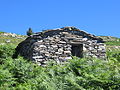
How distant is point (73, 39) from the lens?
13.4 meters

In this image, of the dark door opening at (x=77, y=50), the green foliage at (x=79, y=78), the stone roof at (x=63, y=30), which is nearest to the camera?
the green foliage at (x=79, y=78)

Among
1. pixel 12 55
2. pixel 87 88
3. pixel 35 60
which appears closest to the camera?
pixel 87 88

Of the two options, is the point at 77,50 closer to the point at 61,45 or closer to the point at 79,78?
the point at 61,45

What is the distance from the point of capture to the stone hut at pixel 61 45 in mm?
12531

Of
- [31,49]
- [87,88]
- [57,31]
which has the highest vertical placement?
[57,31]

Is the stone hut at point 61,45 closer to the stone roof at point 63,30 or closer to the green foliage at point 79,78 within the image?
the stone roof at point 63,30

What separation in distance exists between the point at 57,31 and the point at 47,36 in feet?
2.12

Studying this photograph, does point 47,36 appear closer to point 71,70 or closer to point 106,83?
point 71,70

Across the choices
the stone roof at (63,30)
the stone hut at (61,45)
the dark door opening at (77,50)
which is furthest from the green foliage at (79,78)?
the dark door opening at (77,50)

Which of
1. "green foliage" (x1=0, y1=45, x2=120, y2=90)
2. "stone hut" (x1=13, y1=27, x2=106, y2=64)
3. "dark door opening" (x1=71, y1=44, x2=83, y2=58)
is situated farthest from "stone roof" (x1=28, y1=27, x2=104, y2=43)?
"green foliage" (x1=0, y1=45, x2=120, y2=90)

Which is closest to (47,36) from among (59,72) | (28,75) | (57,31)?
(57,31)

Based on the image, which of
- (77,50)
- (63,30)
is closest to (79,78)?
(63,30)

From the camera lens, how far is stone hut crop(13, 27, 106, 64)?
1253cm

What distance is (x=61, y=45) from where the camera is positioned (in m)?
13.0
